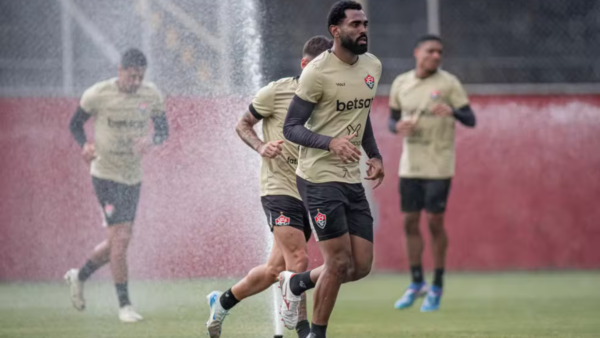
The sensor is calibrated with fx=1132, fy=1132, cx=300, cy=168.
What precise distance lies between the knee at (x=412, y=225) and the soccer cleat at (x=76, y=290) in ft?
10.5

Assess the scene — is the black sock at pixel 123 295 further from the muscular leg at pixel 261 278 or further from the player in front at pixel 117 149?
the muscular leg at pixel 261 278

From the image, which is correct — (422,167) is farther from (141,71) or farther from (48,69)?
(48,69)

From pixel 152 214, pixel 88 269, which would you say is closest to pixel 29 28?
pixel 152 214

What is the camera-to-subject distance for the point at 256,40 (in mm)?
9359

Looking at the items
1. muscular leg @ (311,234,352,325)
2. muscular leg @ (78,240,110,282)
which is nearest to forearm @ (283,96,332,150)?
muscular leg @ (311,234,352,325)

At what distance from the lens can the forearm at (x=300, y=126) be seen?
6.36 m

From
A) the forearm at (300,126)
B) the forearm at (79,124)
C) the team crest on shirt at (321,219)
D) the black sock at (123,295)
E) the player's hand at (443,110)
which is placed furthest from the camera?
the player's hand at (443,110)

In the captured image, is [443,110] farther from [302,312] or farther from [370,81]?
[370,81]

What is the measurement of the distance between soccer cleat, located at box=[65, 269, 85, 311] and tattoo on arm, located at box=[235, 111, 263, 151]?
9.21 ft

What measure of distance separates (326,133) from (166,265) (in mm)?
4238

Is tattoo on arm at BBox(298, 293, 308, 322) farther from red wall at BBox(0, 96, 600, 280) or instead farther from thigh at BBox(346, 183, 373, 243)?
red wall at BBox(0, 96, 600, 280)

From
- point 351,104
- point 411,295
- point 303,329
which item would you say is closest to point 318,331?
point 303,329

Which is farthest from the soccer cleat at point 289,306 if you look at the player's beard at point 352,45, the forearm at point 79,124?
the forearm at point 79,124

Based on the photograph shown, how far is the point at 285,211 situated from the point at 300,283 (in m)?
0.59
